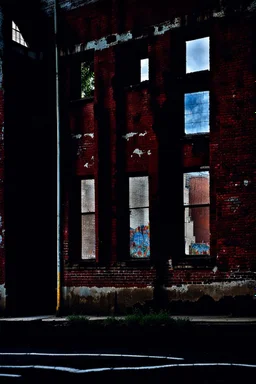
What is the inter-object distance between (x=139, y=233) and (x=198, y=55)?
198 inches

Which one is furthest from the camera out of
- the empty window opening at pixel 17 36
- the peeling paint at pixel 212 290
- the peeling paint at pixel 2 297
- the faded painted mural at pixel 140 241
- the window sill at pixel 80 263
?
the empty window opening at pixel 17 36

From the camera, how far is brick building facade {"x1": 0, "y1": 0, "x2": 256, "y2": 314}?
1606cm

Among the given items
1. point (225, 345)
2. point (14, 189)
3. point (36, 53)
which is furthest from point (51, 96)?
point (225, 345)

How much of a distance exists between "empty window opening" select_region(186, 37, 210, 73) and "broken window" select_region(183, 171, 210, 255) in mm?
2819

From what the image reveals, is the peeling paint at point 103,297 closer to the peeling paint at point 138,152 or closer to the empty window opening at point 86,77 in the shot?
the peeling paint at point 138,152

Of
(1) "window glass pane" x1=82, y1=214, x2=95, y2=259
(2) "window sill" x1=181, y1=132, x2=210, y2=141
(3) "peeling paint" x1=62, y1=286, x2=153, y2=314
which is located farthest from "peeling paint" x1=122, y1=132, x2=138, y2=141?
(3) "peeling paint" x1=62, y1=286, x2=153, y2=314

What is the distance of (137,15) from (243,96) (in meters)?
3.99

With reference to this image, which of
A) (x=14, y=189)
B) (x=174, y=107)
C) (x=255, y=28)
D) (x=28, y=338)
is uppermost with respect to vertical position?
(x=255, y=28)

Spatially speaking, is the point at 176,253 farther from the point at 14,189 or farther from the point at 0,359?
the point at 0,359

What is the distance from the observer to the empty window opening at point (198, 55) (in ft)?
56.2

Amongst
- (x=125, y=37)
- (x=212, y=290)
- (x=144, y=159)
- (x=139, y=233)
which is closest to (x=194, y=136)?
(x=144, y=159)

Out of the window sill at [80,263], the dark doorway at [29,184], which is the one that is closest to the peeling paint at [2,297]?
the dark doorway at [29,184]

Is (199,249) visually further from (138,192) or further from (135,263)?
(138,192)

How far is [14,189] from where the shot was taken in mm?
18859
